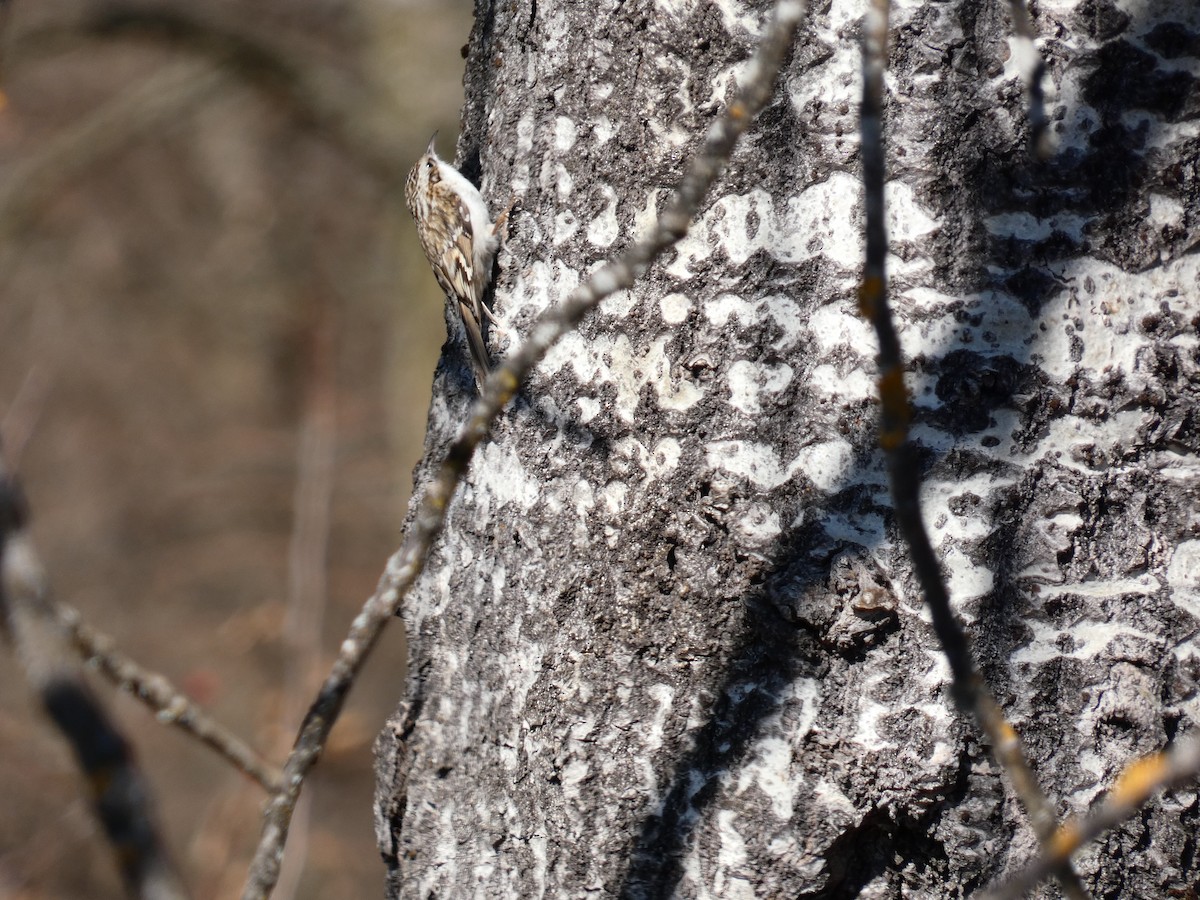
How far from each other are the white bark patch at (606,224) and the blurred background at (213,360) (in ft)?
10.2

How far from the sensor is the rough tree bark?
102 cm

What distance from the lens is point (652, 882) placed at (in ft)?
3.81

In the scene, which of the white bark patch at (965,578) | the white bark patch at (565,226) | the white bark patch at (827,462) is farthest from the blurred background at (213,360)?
the white bark patch at (965,578)

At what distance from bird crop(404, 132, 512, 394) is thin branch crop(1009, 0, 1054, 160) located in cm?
65

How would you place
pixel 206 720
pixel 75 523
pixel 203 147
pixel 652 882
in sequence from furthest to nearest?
pixel 203 147 < pixel 75 523 < pixel 652 882 < pixel 206 720

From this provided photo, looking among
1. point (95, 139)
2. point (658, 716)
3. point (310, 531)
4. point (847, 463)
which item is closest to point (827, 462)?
point (847, 463)

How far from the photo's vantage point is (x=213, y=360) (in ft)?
26.1

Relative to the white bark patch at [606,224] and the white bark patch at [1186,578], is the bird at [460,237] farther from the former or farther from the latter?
the white bark patch at [1186,578]

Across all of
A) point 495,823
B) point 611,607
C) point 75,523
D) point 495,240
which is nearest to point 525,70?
point 495,240

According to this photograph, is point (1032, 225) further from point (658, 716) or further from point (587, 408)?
point (658, 716)

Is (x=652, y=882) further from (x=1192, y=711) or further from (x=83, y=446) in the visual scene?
(x=83, y=446)

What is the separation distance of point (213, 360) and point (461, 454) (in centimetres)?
782

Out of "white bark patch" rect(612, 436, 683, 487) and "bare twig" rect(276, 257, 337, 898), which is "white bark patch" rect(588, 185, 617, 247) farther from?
"bare twig" rect(276, 257, 337, 898)

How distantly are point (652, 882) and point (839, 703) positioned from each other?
1.06 ft
